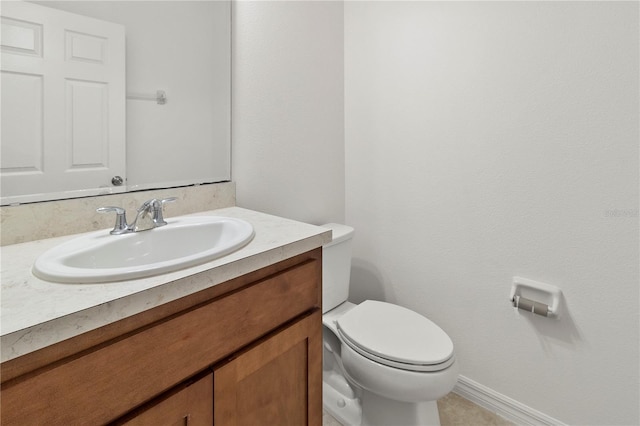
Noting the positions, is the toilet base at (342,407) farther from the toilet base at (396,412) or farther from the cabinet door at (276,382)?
the cabinet door at (276,382)

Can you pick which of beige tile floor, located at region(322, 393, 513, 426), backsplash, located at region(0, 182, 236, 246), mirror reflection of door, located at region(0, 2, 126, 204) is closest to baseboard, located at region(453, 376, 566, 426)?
beige tile floor, located at region(322, 393, 513, 426)

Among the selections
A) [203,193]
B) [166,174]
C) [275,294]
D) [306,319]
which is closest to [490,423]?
[306,319]

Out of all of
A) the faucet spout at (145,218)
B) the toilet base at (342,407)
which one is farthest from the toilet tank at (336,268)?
the faucet spout at (145,218)

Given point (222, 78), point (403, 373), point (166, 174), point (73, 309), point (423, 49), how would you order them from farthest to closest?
point (423, 49), point (222, 78), point (166, 174), point (403, 373), point (73, 309)

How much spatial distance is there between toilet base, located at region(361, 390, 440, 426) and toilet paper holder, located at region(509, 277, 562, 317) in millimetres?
512

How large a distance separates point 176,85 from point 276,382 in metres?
1.05

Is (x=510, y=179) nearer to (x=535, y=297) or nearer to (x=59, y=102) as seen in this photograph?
(x=535, y=297)

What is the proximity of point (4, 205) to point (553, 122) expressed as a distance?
1.73m

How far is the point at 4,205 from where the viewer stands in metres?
0.88

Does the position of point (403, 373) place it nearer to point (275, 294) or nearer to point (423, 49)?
point (275, 294)

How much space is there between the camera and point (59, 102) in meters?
0.96

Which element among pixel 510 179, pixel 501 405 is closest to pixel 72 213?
pixel 510 179

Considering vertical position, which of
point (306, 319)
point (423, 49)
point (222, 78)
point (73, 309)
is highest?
point (423, 49)

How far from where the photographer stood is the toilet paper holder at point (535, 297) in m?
1.25
